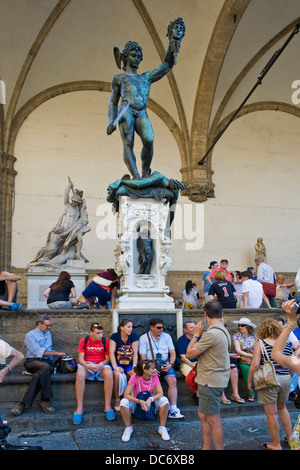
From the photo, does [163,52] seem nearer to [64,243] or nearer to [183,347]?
[64,243]

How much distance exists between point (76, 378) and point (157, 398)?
2.76 feet

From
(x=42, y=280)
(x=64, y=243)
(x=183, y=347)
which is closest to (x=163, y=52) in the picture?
(x=64, y=243)

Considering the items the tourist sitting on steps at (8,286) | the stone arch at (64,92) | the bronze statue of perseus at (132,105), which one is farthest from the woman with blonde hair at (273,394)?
the stone arch at (64,92)

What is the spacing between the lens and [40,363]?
164 inches

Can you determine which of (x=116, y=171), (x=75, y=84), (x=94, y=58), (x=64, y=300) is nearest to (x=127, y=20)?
(x=94, y=58)

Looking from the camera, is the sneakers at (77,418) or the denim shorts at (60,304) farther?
the denim shorts at (60,304)

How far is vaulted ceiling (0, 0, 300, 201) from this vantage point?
508 inches

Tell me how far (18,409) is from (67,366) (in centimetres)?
67

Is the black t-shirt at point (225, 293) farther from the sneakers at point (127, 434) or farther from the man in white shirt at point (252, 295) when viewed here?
the sneakers at point (127, 434)

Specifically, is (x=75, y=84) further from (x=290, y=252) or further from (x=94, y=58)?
(x=290, y=252)

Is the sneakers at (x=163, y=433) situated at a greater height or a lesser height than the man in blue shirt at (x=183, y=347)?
lesser

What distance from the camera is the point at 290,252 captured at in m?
15.5

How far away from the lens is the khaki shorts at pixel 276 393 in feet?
10.8

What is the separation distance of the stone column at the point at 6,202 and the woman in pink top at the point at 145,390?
9997 mm
